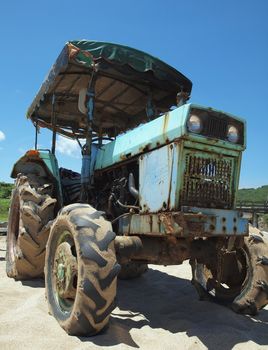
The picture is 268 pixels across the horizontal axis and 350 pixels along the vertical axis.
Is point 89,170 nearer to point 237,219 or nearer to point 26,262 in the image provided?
point 26,262

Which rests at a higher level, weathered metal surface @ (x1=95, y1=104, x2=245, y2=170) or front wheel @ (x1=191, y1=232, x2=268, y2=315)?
weathered metal surface @ (x1=95, y1=104, x2=245, y2=170)

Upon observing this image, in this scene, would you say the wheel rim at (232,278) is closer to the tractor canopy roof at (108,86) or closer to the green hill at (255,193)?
the tractor canopy roof at (108,86)

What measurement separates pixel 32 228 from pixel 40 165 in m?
1.21

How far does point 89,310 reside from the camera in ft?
10.7

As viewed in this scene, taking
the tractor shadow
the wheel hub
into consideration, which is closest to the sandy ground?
the tractor shadow

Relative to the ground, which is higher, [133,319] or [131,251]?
[131,251]

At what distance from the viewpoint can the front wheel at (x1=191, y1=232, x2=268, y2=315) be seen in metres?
4.38

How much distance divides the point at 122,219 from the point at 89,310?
1284 millimetres

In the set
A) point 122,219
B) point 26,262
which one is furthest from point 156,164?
point 26,262

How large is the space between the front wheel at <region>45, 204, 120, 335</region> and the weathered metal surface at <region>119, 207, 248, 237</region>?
1.56 ft

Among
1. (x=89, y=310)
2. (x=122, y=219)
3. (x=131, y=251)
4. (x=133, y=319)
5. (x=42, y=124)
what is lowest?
(x=133, y=319)

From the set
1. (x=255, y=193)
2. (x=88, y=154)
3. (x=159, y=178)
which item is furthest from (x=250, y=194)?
(x=159, y=178)

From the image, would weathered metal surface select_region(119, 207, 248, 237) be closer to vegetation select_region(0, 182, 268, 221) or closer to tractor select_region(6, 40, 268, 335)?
tractor select_region(6, 40, 268, 335)

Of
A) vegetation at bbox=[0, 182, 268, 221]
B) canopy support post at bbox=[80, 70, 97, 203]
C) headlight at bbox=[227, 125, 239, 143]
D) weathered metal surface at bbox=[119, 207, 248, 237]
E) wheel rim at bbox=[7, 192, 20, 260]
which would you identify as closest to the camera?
weathered metal surface at bbox=[119, 207, 248, 237]
